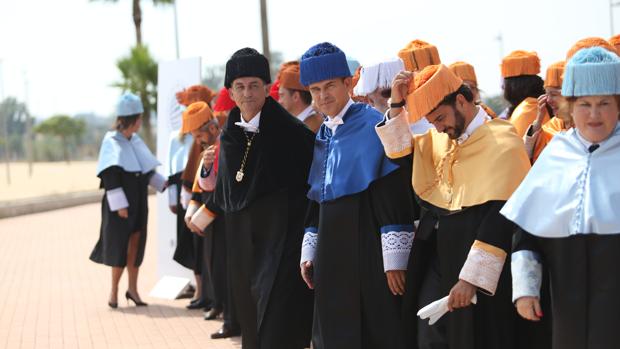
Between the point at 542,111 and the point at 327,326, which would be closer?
the point at 327,326

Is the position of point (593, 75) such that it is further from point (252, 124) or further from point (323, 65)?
point (252, 124)

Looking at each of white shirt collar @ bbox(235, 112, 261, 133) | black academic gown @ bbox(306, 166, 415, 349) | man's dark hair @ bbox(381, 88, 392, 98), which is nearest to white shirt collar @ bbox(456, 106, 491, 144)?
black academic gown @ bbox(306, 166, 415, 349)

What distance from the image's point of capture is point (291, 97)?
7.98 m

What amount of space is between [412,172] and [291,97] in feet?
9.87

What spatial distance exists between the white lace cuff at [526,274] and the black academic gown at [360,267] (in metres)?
1.15

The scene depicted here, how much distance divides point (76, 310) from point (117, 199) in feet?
4.49

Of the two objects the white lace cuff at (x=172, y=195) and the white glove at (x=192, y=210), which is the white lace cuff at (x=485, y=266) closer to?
the white glove at (x=192, y=210)

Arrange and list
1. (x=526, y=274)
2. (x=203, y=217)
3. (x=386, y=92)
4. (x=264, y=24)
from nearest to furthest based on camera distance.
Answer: (x=526, y=274), (x=386, y=92), (x=203, y=217), (x=264, y=24)

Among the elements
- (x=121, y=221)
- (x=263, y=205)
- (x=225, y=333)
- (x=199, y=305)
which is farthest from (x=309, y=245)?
(x=121, y=221)

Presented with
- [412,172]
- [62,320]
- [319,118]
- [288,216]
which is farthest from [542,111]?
[62,320]

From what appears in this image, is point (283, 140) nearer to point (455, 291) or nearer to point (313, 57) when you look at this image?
point (313, 57)

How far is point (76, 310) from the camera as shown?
11.0 metres

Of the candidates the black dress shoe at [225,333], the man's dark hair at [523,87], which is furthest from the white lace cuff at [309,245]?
the black dress shoe at [225,333]

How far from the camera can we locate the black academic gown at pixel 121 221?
35.0ft
